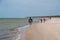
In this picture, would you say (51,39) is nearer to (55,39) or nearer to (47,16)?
(55,39)

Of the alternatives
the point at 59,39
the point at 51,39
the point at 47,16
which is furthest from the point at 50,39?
the point at 47,16

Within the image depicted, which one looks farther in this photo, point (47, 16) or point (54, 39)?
point (47, 16)

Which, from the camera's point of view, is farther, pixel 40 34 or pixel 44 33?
pixel 44 33

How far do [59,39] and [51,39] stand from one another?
0.53 meters

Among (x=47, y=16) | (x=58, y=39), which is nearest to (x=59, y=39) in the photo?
(x=58, y=39)

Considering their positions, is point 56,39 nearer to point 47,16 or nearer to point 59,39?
point 59,39

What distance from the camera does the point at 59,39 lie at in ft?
28.9

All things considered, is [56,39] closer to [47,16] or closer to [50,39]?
[50,39]

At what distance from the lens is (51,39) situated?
8.74m

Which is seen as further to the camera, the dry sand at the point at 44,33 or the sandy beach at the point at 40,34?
the sandy beach at the point at 40,34

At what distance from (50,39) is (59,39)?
59 cm

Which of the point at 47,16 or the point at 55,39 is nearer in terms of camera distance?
the point at 55,39

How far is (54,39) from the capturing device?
348 inches

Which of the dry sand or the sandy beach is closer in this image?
the dry sand
